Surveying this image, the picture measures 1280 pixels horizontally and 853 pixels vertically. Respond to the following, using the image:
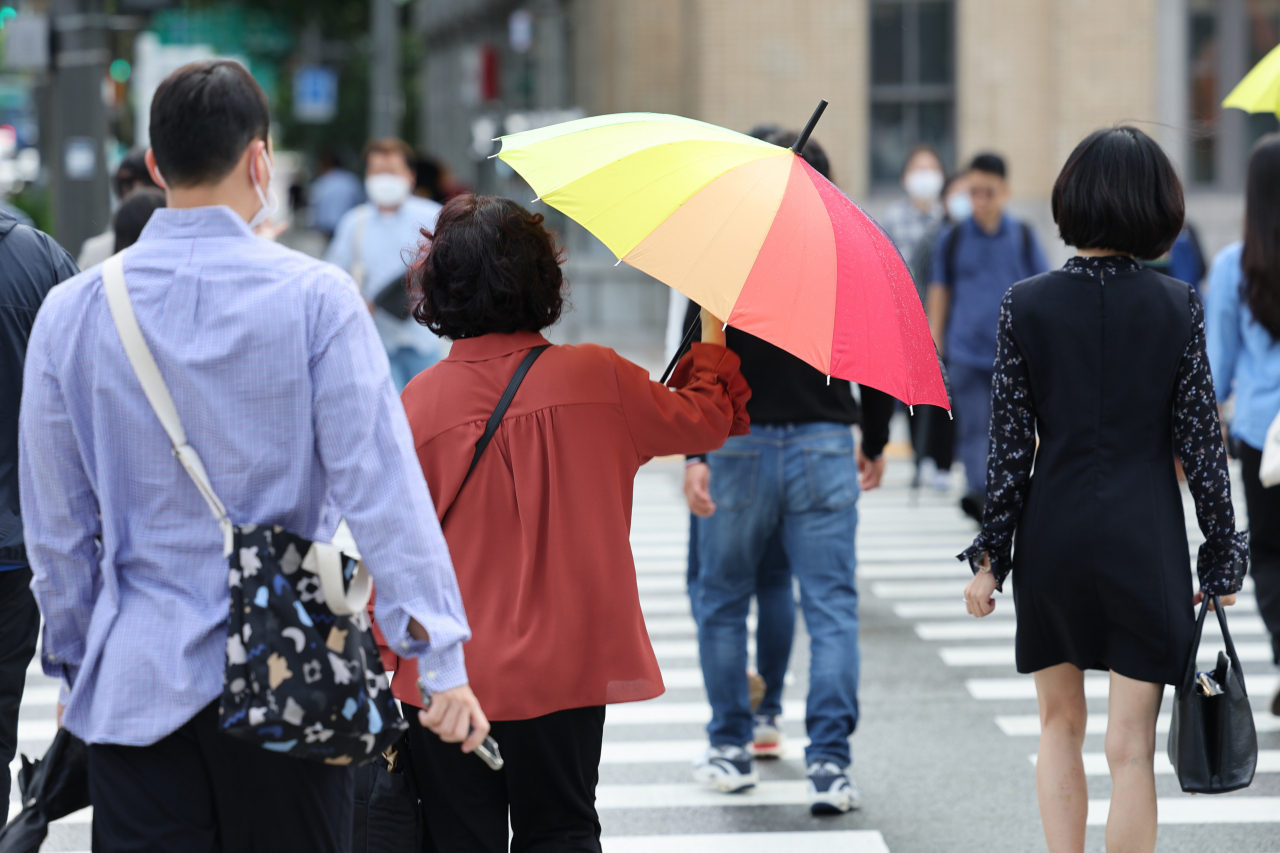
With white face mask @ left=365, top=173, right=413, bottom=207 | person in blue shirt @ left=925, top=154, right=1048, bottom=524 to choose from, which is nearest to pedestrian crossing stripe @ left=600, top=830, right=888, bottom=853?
person in blue shirt @ left=925, top=154, right=1048, bottom=524

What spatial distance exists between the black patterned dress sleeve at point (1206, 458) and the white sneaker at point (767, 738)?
2079 millimetres

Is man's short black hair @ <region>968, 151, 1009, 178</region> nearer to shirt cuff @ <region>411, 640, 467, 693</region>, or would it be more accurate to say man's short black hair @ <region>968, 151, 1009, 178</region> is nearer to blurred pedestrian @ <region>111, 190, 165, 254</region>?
blurred pedestrian @ <region>111, 190, 165, 254</region>

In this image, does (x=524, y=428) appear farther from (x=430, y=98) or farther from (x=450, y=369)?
(x=430, y=98)

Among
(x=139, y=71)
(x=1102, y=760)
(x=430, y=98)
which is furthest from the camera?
(x=430, y=98)

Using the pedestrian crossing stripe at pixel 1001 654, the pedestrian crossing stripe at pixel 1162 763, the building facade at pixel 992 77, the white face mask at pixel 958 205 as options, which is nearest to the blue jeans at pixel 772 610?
the pedestrian crossing stripe at pixel 1162 763

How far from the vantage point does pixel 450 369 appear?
11.1ft

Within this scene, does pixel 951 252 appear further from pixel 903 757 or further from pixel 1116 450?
pixel 1116 450

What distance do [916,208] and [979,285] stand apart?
197cm

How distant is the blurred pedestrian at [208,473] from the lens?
8.68 ft

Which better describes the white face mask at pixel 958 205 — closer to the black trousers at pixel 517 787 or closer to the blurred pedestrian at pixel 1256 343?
the blurred pedestrian at pixel 1256 343

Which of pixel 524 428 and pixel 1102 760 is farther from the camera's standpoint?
pixel 1102 760

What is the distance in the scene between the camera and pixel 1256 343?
5.60 metres

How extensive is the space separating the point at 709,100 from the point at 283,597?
16770mm

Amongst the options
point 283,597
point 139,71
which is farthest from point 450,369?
point 139,71
